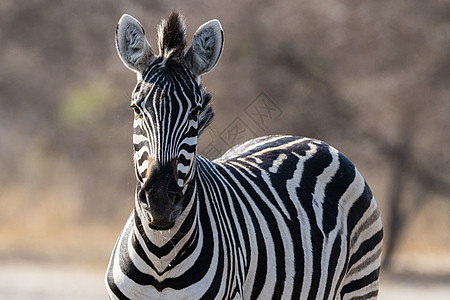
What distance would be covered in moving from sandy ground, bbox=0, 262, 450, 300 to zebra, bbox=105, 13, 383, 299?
8.45 m

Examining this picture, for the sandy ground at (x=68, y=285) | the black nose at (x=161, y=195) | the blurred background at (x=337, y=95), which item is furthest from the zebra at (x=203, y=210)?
the blurred background at (x=337, y=95)

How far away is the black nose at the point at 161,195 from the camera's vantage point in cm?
343

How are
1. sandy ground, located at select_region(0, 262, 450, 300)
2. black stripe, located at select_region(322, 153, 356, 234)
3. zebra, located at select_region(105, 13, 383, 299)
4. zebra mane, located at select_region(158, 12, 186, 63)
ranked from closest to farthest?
zebra, located at select_region(105, 13, 383, 299) < zebra mane, located at select_region(158, 12, 186, 63) < black stripe, located at select_region(322, 153, 356, 234) < sandy ground, located at select_region(0, 262, 450, 300)

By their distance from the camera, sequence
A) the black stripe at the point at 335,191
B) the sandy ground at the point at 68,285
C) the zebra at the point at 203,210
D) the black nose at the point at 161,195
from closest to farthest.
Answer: the black nose at the point at 161,195 → the zebra at the point at 203,210 → the black stripe at the point at 335,191 → the sandy ground at the point at 68,285

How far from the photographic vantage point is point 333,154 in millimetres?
5520

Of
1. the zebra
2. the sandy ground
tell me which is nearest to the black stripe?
the zebra

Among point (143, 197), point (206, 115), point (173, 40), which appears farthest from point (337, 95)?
point (143, 197)

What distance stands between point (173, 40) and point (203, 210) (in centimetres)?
88

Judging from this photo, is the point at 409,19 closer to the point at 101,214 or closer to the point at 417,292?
the point at 417,292

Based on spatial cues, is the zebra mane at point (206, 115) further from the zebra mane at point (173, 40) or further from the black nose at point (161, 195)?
the black nose at point (161, 195)

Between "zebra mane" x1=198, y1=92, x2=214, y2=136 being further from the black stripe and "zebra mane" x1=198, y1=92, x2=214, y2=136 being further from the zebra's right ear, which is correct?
the black stripe

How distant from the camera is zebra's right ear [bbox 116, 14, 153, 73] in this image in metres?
3.92

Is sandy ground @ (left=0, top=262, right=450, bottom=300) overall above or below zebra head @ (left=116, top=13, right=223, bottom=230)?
above

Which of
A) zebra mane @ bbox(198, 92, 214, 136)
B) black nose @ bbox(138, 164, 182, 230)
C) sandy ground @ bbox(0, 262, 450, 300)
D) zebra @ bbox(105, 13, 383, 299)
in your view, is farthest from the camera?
sandy ground @ bbox(0, 262, 450, 300)
